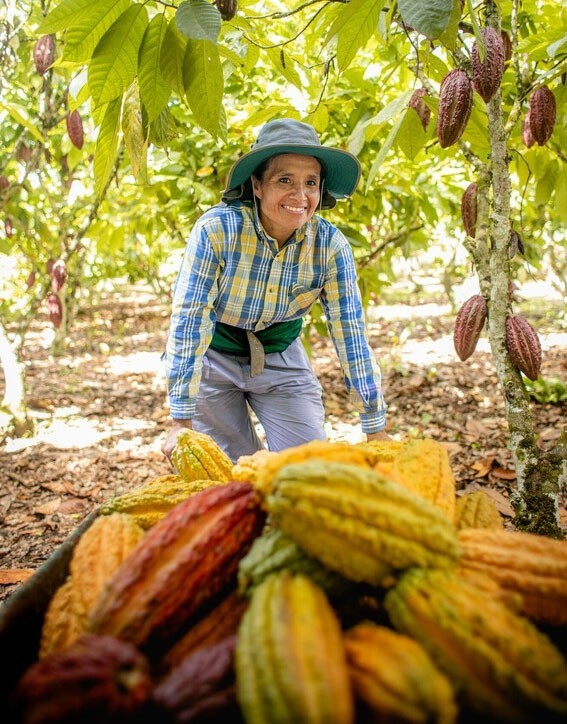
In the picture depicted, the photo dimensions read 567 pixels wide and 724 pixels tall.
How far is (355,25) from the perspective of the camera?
1.20 metres

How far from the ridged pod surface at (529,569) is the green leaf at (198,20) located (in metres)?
0.90

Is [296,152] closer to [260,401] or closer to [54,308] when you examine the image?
[260,401]

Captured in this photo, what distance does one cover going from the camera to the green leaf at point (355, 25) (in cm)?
116

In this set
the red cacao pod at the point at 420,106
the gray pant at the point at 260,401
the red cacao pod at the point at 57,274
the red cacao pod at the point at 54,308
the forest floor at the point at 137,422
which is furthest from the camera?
A: the red cacao pod at the point at 54,308

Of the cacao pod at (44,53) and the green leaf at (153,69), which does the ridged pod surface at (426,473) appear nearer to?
the green leaf at (153,69)

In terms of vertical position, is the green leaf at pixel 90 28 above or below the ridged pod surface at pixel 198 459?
above

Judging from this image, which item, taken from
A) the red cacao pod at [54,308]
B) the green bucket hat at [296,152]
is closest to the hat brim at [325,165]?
the green bucket hat at [296,152]

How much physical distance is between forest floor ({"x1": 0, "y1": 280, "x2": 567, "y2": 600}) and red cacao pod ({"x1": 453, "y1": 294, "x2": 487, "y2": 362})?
2.77ft

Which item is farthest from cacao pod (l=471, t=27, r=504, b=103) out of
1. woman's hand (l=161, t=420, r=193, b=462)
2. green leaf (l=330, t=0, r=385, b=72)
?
woman's hand (l=161, t=420, r=193, b=462)

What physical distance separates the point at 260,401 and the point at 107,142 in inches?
50.8

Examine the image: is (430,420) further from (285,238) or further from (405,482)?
(405,482)

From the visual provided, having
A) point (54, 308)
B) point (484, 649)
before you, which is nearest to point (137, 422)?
point (54, 308)

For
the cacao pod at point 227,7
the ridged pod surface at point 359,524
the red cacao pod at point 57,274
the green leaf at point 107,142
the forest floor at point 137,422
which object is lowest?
the forest floor at point 137,422

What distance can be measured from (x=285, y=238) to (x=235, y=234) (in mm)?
199
